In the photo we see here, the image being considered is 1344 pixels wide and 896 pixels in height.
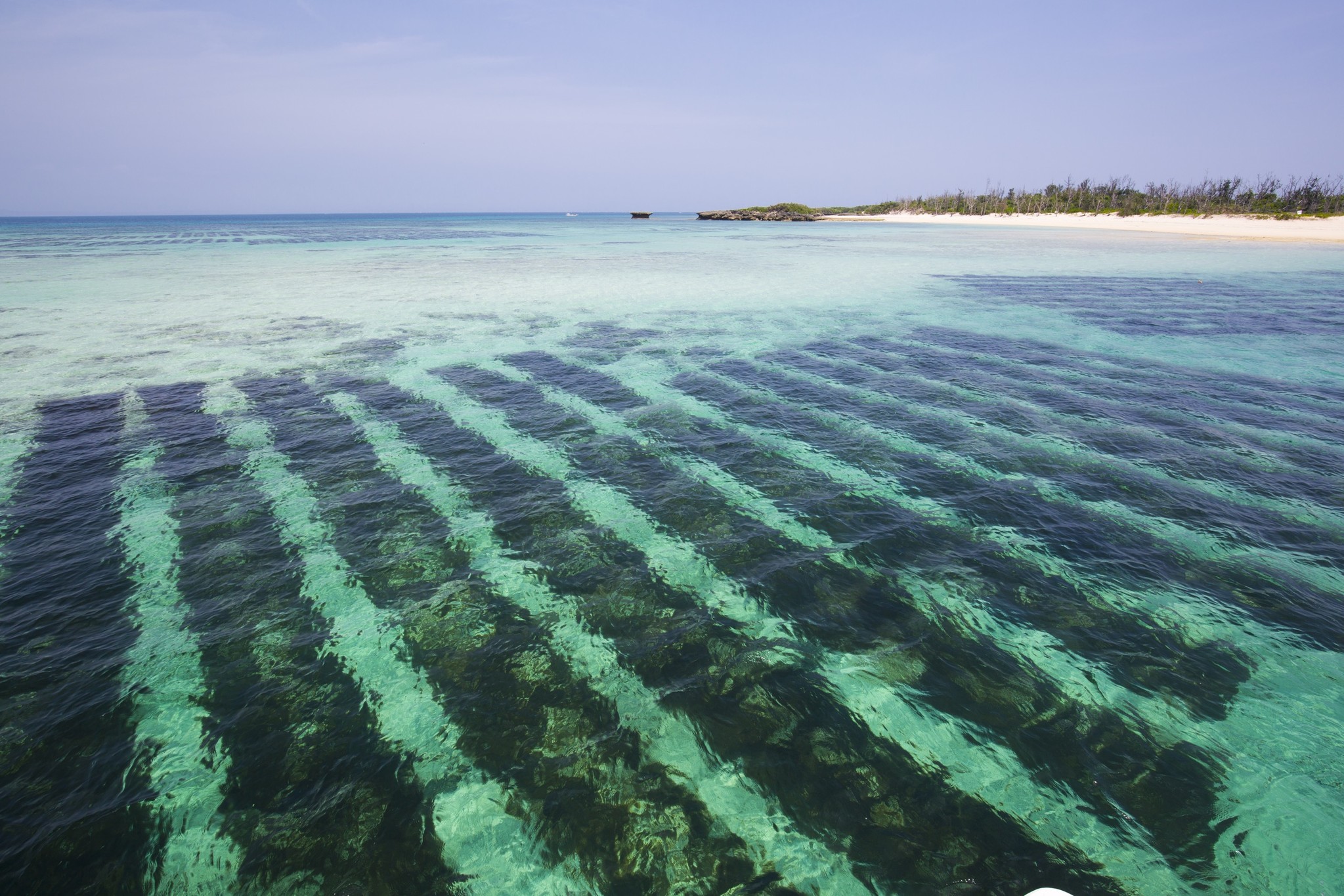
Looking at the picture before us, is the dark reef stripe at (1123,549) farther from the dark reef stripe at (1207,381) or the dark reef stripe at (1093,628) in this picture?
the dark reef stripe at (1207,381)

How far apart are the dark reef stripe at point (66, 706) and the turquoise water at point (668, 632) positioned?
0.10 ft

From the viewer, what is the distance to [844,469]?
30.2 ft

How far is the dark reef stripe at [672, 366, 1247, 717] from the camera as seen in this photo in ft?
16.6

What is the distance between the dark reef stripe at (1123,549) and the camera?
237 inches

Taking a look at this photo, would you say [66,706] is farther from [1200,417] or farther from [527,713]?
[1200,417]

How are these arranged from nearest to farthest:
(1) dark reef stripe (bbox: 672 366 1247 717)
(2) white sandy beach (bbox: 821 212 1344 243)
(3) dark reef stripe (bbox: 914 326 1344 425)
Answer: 1. (1) dark reef stripe (bbox: 672 366 1247 717)
2. (3) dark reef stripe (bbox: 914 326 1344 425)
3. (2) white sandy beach (bbox: 821 212 1344 243)

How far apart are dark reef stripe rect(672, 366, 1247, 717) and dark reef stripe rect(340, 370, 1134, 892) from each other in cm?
233

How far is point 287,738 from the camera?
452cm

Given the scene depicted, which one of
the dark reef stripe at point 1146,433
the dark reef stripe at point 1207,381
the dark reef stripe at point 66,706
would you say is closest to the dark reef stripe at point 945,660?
the dark reef stripe at point 66,706

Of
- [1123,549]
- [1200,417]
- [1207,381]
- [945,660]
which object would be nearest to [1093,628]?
[945,660]

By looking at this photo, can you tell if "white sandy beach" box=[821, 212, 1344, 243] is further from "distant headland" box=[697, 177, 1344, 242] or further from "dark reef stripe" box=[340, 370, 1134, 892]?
"dark reef stripe" box=[340, 370, 1134, 892]

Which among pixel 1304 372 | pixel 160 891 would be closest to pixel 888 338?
pixel 1304 372

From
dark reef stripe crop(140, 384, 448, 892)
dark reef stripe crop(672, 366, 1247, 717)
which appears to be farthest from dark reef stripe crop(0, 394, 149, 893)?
dark reef stripe crop(672, 366, 1247, 717)

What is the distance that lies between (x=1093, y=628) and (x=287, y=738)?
7.41m
